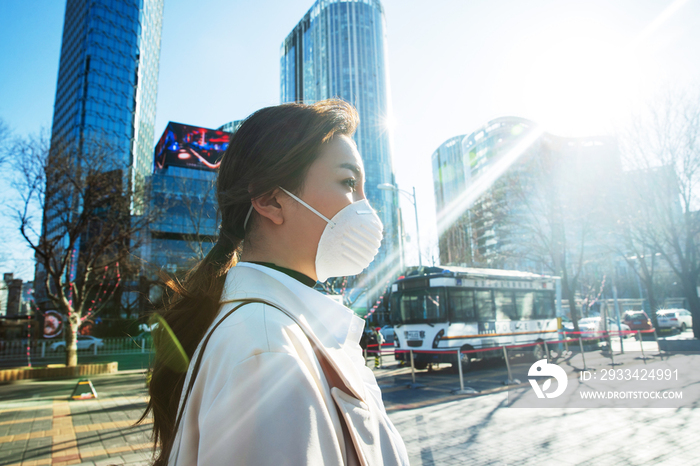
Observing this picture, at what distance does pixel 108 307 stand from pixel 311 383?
158 ft

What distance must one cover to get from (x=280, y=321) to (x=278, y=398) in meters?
A: 0.18

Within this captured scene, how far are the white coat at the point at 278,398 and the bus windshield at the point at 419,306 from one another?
1305 cm

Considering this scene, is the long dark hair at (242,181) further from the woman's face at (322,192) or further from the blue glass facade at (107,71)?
the blue glass facade at (107,71)

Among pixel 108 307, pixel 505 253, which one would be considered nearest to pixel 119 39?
pixel 108 307

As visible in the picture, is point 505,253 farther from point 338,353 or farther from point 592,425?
point 338,353

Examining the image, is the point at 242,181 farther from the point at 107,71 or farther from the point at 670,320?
the point at 107,71

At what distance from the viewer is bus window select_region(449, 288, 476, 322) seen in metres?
13.7

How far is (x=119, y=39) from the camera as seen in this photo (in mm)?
63531

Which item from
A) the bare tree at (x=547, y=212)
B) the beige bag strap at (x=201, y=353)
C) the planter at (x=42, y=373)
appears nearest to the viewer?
the beige bag strap at (x=201, y=353)

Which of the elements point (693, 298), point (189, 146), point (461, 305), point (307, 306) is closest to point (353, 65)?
point (189, 146)

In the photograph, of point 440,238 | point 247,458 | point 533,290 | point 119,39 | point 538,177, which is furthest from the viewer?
point 119,39

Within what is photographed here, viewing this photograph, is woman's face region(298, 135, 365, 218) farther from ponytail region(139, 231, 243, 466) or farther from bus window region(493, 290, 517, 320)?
bus window region(493, 290, 517, 320)

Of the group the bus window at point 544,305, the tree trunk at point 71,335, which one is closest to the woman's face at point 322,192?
the bus window at point 544,305

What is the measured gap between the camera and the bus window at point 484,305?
47.0 ft
